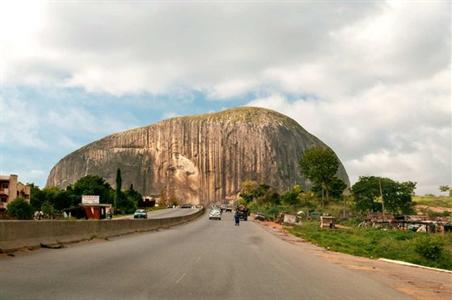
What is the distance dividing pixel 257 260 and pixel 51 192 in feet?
331

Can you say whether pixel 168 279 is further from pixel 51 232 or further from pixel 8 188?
pixel 8 188

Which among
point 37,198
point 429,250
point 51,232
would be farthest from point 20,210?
point 429,250

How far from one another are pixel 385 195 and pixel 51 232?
114 meters

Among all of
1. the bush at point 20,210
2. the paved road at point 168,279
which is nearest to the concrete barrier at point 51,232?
the paved road at point 168,279

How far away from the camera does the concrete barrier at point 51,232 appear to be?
17.0 m

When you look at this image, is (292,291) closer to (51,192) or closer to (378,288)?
(378,288)

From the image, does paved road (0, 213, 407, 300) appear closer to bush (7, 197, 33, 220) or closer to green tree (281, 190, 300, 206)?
bush (7, 197, 33, 220)

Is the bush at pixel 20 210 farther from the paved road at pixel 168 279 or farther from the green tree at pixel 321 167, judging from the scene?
the green tree at pixel 321 167

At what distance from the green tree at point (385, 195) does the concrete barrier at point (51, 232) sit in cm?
9911

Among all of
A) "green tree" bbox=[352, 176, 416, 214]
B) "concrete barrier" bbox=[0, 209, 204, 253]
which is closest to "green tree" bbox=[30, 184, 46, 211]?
"green tree" bbox=[352, 176, 416, 214]

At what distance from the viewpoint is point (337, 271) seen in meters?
16.9

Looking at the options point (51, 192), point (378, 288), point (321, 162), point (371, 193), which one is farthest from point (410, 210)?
point (378, 288)

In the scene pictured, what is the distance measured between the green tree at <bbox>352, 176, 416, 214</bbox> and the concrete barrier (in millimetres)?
99109

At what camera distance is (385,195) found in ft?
416
